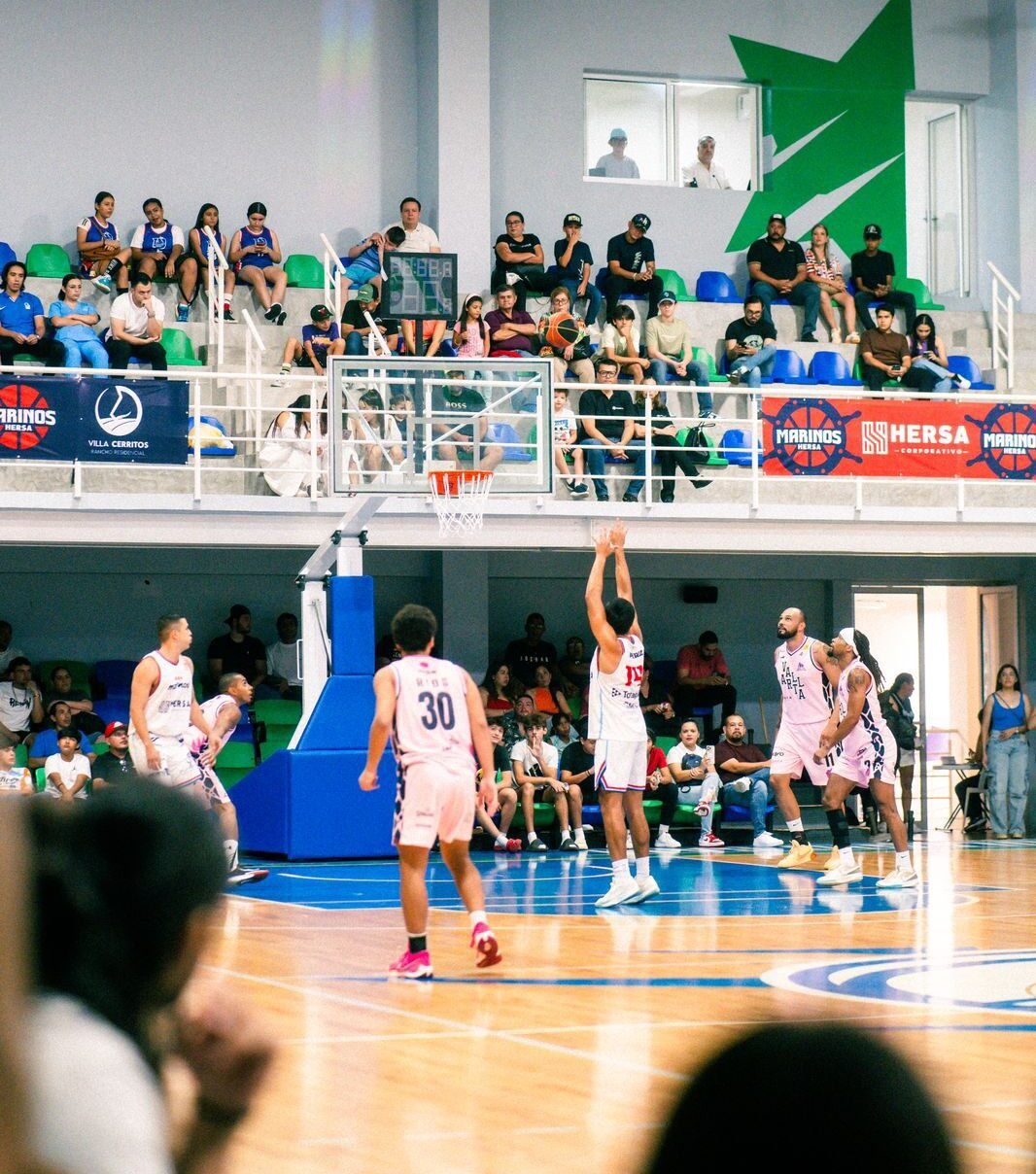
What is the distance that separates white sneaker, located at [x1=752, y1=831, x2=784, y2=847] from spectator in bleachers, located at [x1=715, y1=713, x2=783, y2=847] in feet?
0.91

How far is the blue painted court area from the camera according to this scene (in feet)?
37.1

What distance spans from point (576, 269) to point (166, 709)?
10.2 meters

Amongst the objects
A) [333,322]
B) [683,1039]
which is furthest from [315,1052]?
[333,322]

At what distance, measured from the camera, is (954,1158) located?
1.31 meters

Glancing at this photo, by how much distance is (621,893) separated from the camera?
11344 millimetres

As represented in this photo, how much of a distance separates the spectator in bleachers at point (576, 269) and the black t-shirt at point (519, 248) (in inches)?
11.6

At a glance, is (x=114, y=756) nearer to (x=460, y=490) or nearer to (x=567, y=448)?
(x=460, y=490)

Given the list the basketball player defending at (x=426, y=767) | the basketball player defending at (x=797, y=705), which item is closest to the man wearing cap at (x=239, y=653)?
the basketball player defending at (x=797, y=705)

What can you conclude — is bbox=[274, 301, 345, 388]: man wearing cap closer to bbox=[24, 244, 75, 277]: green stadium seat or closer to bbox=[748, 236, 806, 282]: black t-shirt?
bbox=[24, 244, 75, 277]: green stadium seat

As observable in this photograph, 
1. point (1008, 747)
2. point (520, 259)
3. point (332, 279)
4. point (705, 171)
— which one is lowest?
point (1008, 747)

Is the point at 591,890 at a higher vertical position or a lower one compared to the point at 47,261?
lower

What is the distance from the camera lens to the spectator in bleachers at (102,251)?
753 inches

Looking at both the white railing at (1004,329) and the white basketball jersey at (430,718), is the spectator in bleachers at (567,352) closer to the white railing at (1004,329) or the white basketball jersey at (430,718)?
the white railing at (1004,329)

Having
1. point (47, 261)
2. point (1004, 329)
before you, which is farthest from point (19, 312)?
point (1004, 329)
